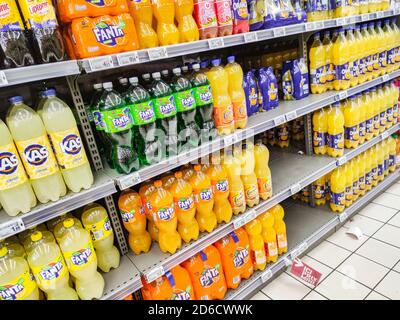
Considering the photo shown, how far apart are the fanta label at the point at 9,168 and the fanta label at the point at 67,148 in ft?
0.48

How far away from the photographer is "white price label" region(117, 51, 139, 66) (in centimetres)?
126

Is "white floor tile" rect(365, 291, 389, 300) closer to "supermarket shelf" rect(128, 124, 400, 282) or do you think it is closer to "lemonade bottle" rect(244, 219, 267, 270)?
"lemonade bottle" rect(244, 219, 267, 270)

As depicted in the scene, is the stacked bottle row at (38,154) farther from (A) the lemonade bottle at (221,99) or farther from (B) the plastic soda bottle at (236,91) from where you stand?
(B) the plastic soda bottle at (236,91)

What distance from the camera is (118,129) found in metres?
1.35

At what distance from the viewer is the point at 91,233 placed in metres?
→ 1.47

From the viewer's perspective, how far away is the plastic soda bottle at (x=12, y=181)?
1.11m

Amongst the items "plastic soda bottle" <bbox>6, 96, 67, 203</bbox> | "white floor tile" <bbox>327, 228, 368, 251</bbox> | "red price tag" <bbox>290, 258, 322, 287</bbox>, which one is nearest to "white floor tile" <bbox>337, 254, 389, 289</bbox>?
"white floor tile" <bbox>327, 228, 368, 251</bbox>

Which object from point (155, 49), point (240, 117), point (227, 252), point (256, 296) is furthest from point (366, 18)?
point (256, 296)

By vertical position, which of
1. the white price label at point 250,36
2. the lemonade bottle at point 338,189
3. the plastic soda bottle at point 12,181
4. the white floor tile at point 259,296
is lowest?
the white floor tile at point 259,296

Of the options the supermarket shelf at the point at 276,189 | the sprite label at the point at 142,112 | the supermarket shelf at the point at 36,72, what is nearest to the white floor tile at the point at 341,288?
the supermarket shelf at the point at 276,189

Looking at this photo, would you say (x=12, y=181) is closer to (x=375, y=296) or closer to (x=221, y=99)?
(x=221, y=99)

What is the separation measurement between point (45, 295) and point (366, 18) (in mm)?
2977

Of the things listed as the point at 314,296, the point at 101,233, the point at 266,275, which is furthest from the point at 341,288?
the point at 101,233

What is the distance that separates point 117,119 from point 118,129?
0.05 m
